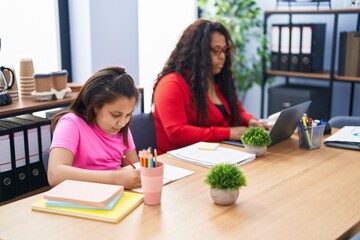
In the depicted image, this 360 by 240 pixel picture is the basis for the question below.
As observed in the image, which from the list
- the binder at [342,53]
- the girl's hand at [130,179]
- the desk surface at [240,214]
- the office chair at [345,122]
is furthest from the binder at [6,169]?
the binder at [342,53]

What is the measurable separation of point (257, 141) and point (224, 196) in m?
0.54

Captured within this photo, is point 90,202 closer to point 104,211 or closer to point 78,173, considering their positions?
point 104,211

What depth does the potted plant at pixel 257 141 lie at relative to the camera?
1.83m

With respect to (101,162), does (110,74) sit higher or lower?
higher

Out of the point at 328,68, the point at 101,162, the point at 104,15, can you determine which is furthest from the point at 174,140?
the point at 328,68

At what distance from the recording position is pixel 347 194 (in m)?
1.46

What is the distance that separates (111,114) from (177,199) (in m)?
0.43

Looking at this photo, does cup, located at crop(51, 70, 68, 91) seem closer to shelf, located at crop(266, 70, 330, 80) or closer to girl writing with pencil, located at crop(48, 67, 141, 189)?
girl writing with pencil, located at crop(48, 67, 141, 189)

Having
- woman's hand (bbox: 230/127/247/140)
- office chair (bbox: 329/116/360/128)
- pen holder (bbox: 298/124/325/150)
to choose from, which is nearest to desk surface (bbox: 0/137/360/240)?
pen holder (bbox: 298/124/325/150)

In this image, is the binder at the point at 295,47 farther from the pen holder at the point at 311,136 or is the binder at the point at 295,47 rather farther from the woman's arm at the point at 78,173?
the woman's arm at the point at 78,173

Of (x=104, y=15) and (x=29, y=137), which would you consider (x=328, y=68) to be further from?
(x=29, y=137)

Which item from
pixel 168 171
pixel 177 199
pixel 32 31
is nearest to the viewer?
pixel 177 199

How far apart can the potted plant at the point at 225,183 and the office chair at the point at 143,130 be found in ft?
2.91

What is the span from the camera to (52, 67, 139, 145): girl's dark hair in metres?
1.65
